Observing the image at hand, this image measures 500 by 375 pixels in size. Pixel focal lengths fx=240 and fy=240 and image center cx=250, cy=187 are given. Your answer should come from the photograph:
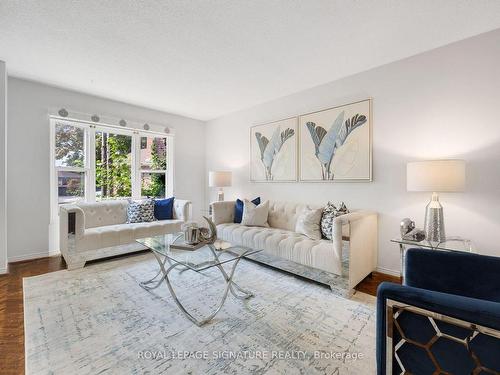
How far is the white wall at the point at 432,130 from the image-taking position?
223 centimetres

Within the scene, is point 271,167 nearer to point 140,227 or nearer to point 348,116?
point 348,116

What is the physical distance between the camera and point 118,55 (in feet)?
8.62

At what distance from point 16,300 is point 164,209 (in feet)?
6.90

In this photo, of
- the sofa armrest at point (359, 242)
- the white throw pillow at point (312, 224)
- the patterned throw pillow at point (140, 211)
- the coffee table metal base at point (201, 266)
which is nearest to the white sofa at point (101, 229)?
the patterned throw pillow at point (140, 211)

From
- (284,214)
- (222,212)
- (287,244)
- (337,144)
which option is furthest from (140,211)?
(337,144)

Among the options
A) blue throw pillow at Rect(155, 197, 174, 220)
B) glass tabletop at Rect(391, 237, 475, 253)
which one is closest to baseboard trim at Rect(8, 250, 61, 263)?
blue throw pillow at Rect(155, 197, 174, 220)

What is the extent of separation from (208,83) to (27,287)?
3170 mm

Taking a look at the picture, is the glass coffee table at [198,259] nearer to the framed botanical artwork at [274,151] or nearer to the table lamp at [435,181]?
the table lamp at [435,181]

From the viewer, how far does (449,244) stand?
214 cm

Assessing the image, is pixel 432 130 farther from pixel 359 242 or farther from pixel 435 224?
pixel 359 242

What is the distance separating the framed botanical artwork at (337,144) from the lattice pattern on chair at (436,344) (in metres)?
2.25

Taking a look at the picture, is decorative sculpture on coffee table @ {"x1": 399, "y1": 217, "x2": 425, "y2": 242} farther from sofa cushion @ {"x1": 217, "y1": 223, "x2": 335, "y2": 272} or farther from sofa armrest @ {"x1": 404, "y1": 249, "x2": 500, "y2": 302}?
sofa armrest @ {"x1": 404, "y1": 249, "x2": 500, "y2": 302}

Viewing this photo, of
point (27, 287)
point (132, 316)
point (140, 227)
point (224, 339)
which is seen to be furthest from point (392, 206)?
point (27, 287)

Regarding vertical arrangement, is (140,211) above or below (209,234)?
above
